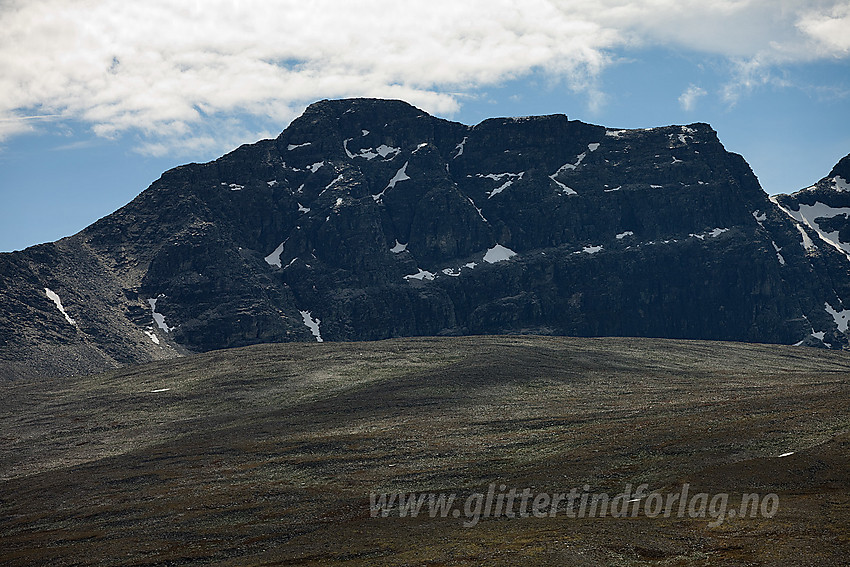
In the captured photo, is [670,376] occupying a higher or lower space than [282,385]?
lower

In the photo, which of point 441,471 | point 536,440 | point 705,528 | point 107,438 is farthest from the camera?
point 107,438

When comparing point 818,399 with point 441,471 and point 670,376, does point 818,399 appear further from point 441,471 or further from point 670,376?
point 670,376

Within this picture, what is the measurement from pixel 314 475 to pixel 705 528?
175ft

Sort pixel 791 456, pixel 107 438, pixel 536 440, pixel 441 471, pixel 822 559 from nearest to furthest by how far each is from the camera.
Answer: pixel 822 559 → pixel 791 456 → pixel 441 471 → pixel 536 440 → pixel 107 438

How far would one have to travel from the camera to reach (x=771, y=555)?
2383 inches

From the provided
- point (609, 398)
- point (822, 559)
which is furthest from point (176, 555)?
point (609, 398)

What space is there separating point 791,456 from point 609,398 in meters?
74.4

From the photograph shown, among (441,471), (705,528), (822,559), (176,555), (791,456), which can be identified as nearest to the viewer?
(822,559)

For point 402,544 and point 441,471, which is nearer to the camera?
point 402,544

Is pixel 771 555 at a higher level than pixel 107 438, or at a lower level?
lower

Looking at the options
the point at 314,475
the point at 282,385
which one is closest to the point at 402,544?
the point at 314,475

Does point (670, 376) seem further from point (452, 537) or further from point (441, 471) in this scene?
point (452, 537)

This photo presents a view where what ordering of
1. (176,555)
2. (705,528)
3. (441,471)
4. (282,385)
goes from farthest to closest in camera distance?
(282,385) < (441,471) < (176,555) < (705,528)

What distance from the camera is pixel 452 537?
238ft
